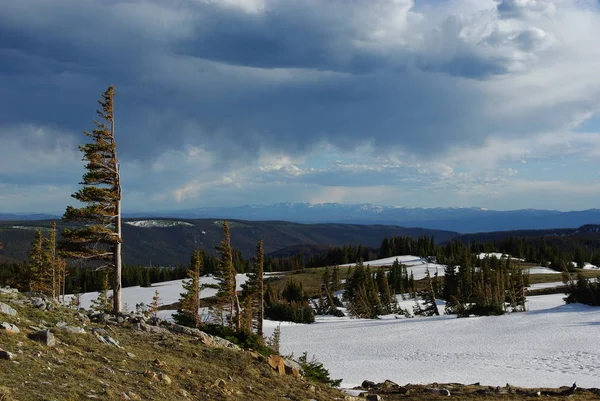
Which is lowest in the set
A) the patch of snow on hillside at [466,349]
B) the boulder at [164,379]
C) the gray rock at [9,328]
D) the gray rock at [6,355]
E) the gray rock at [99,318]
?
the patch of snow on hillside at [466,349]

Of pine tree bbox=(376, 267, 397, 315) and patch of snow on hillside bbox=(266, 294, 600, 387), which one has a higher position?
patch of snow on hillside bbox=(266, 294, 600, 387)

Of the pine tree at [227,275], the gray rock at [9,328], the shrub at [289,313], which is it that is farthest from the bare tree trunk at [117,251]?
the shrub at [289,313]

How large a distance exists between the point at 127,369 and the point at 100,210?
1242 centimetres

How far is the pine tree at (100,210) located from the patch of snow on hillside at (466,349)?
13.5 m

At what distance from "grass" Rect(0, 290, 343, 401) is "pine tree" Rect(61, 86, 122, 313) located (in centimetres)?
524

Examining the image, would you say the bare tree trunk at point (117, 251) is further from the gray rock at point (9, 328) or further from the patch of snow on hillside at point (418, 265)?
the patch of snow on hillside at point (418, 265)

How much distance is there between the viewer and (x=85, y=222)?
2295 centimetres

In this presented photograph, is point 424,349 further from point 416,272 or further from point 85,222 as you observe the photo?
point 416,272

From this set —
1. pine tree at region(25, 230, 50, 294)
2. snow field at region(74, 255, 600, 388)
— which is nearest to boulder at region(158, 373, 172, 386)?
snow field at region(74, 255, 600, 388)

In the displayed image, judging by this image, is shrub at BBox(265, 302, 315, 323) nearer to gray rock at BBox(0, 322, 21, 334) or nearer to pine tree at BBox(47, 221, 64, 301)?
pine tree at BBox(47, 221, 64, 301)

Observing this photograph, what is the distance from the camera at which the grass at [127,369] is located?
30.7ft

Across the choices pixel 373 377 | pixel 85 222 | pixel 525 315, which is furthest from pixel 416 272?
pixel 85 222

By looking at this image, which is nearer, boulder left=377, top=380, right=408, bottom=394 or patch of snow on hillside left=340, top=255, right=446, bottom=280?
boulder left=377, top=380, right=408, bottom=394

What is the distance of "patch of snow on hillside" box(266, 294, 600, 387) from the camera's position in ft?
78.1
